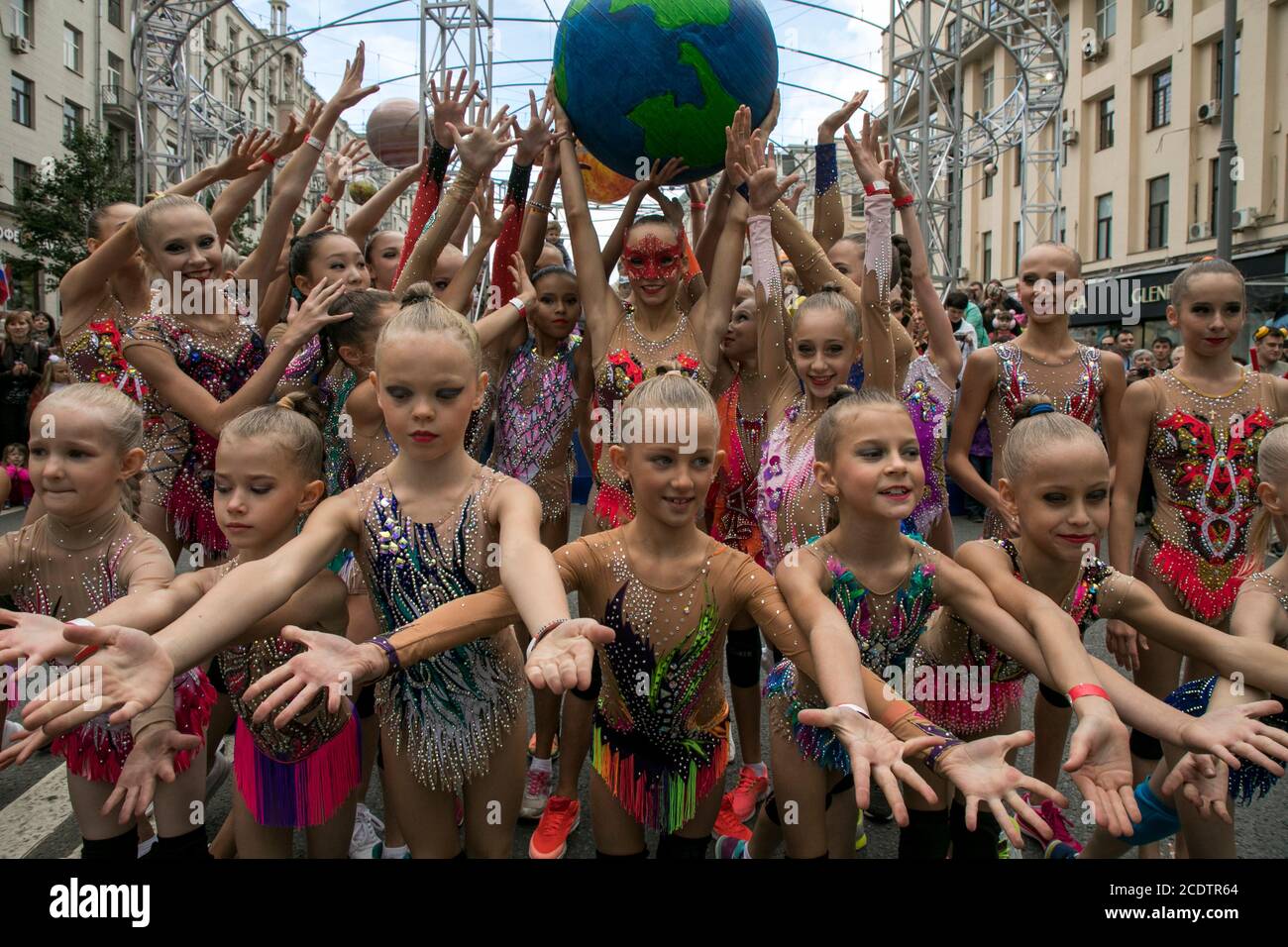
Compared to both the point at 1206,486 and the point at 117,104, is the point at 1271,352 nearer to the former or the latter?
the point at 1206,486

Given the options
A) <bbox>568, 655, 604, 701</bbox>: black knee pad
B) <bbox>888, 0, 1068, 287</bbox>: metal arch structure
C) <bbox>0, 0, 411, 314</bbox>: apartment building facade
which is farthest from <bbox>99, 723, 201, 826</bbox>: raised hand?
<bbox>0, 0, 411, 314</bbox>: apartment building facade

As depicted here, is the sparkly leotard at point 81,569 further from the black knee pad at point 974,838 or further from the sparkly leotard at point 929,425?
the sparkly leotard at point 929,425

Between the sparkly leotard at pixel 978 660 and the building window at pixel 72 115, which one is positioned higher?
the building window at pixel 72 115

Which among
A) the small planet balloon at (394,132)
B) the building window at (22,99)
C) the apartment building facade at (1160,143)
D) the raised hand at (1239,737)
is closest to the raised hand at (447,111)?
the raised hand at (1239,737)

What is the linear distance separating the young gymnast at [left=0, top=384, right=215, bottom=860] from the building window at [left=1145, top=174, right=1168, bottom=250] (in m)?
27.3

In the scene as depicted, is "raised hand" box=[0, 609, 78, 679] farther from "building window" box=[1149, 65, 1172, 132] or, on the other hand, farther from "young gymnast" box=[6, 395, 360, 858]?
"building window" box=[1149, 65, 1172, 132]

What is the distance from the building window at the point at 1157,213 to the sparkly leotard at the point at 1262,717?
25.7m

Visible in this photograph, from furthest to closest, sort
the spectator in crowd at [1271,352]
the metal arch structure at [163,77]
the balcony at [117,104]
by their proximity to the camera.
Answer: the balcony at [117,104]
the metal arch structure at [163,77]
the spectator in crowd at [1271,352]

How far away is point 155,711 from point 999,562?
2313 millimetres

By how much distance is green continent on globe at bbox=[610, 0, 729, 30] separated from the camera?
132 inches

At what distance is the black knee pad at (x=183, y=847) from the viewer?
99.7 inches

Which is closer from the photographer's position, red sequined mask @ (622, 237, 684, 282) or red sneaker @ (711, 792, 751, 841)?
red sneaker @ (711, 792, 751, 841)

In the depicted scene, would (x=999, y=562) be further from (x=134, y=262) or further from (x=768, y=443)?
(x=134, y=262)

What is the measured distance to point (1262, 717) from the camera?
2.44 m
